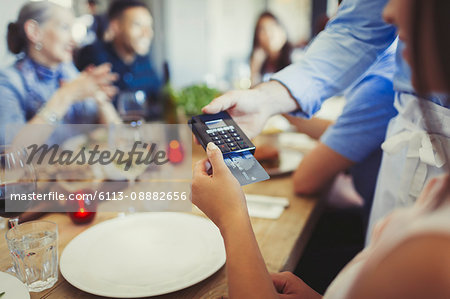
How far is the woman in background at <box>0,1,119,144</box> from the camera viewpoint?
1.46 meters

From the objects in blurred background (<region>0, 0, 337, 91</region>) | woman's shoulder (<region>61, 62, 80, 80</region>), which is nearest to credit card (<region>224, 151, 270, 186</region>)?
woman's shoulder (<region>61, 62, 80, 80</region>)

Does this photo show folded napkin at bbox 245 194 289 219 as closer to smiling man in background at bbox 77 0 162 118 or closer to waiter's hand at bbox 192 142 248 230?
waiter's hand at bbox 192 142 248 230

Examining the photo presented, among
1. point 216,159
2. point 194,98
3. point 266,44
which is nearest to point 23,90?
point 194,98

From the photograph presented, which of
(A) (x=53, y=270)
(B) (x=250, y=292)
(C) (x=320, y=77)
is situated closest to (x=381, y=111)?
(C) (x=320, y=77)

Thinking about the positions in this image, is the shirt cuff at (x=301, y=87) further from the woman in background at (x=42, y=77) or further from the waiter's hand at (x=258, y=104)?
the woman in background at (x=42, y=77)

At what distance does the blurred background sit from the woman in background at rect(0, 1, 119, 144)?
4.12 feet

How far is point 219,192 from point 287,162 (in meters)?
0.78

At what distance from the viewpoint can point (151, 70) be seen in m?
3.25

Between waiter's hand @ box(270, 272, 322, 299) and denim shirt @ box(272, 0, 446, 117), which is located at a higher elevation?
denim shirt @ box(272, 0, 446, 117)

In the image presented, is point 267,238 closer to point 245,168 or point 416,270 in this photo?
point 245,168

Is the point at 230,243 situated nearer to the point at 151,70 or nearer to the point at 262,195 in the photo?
the point at 262,195

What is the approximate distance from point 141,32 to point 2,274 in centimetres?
248

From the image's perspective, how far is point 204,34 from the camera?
4.98 meters

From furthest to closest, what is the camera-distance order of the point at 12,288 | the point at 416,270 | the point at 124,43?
the point at 124,43, the point at 12,288, the point at 416,270
